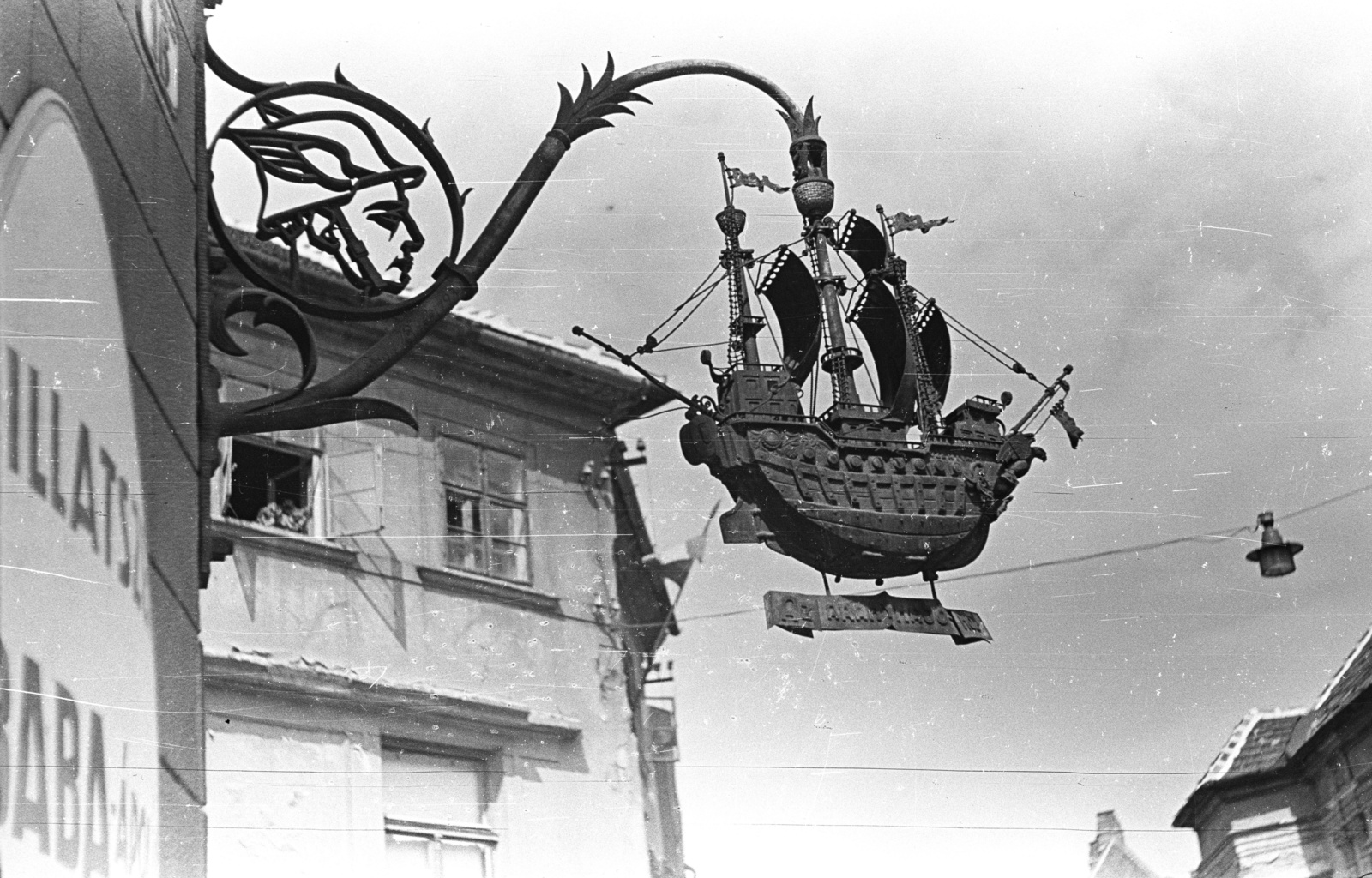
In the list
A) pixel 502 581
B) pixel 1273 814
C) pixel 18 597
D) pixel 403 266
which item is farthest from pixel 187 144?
pixel 1273 814

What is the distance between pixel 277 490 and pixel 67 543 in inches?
59.3

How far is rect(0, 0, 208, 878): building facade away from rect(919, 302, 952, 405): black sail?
92cm

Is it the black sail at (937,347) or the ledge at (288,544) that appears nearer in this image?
the black sail at (937,347)

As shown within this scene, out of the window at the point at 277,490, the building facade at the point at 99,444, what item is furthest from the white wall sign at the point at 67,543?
the window at the point at 277,490

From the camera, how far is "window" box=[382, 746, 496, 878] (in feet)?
7.16

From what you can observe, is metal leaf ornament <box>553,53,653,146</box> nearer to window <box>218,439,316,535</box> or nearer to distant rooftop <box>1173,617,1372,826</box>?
window <box>218,439,316,535</box>

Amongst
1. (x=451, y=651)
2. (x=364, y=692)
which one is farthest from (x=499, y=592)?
(x=364, y=692)

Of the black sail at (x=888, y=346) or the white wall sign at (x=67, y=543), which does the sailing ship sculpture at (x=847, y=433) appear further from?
the white wall sign at (x=67, y=543)

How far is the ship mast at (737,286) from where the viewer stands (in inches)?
81.3

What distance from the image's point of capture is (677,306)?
2229mm

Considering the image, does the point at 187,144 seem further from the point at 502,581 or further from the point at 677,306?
the point at 502,581

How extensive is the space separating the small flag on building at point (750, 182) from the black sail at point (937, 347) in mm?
265

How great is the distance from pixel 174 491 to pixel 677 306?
2.73 feet

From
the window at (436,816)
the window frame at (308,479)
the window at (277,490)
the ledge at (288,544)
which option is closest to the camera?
the window at (436,816)
